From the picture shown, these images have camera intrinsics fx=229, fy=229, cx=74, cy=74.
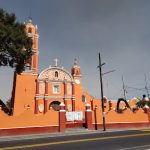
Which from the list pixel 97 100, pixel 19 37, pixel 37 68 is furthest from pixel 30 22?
pixel 19 37

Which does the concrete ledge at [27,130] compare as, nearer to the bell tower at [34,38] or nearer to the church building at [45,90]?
the church building at [45,90]

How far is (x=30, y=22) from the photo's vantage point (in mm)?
51094

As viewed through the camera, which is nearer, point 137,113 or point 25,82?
point 137,113

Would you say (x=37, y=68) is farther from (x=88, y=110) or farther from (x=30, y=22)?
(x=88, y=110)

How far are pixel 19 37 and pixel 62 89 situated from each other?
24222mm

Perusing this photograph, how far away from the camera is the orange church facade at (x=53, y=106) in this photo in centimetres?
2342

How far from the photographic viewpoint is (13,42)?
23234 millimetres

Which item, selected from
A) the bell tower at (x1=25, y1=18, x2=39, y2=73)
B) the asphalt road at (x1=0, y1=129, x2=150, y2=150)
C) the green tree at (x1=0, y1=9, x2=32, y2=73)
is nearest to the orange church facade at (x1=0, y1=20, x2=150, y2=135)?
the bell tower at (x1=25, y1=18, x2=39, y2=73)

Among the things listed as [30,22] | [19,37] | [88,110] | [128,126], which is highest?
[30,22]

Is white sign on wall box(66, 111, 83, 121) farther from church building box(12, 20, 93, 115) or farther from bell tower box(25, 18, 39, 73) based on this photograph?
bell tower box(25, 18, 39, 73)

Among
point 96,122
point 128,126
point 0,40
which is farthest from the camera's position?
point 128,126

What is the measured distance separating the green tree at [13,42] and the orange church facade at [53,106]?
419 cm

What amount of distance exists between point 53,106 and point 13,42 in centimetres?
2392

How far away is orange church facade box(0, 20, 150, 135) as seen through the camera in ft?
76.8
